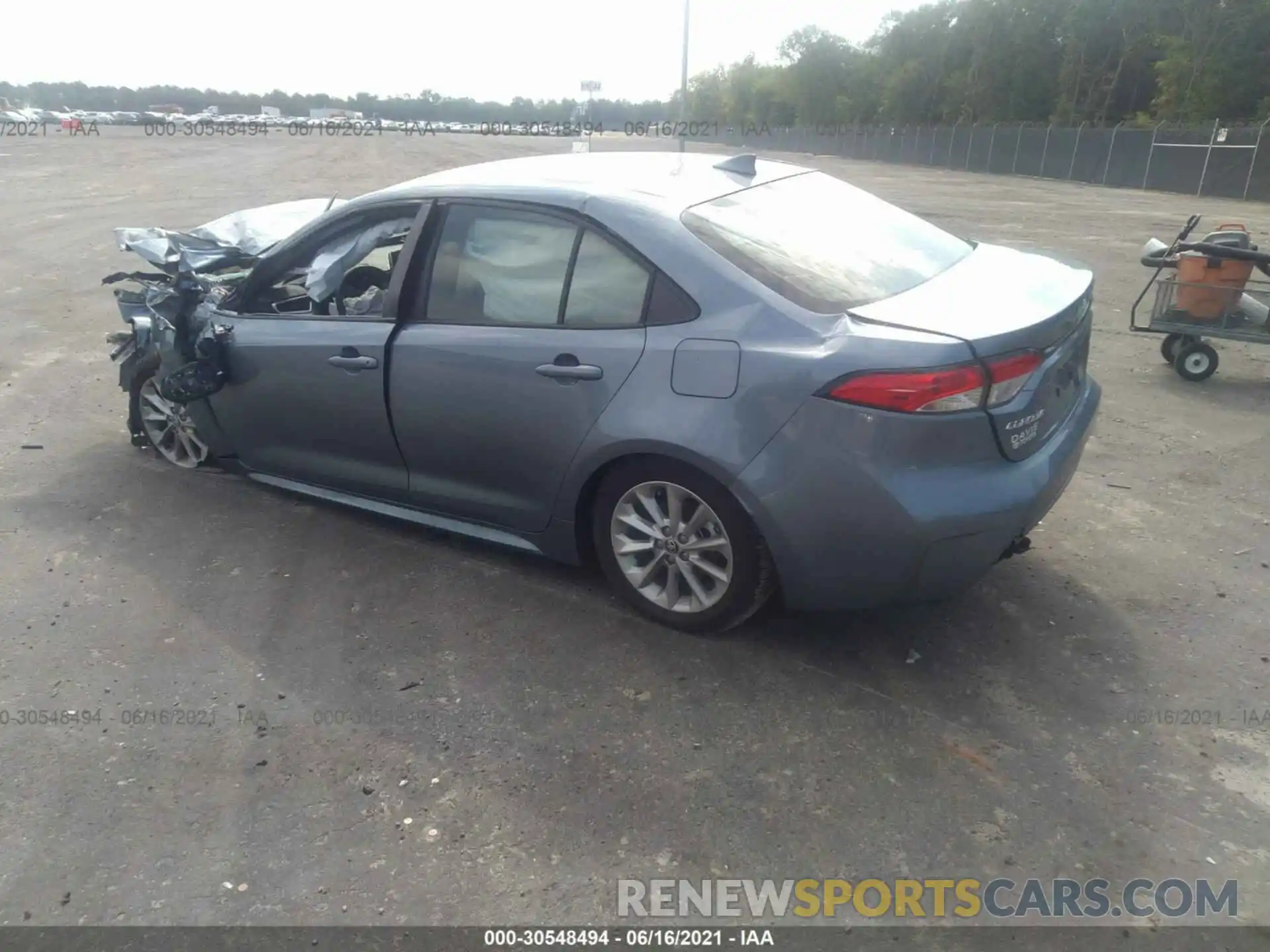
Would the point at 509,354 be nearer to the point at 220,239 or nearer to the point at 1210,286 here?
the point at 220,239

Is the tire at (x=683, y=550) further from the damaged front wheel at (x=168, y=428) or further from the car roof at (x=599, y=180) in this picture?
the damaged front wheel at (x=168, y=428)

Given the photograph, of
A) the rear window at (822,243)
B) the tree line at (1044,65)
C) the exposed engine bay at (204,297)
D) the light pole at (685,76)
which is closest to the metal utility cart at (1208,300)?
the rear window at (822,243)

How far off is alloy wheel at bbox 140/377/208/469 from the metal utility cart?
21.7 ft

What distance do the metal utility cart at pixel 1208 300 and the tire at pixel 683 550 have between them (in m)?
5.26

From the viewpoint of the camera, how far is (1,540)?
4.59 m

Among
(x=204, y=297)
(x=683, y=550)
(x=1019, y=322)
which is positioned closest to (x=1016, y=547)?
(x=1019, y=322)

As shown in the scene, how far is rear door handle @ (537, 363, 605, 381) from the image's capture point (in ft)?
11.8

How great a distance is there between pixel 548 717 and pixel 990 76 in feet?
223

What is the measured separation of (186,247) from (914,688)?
15.3 feet

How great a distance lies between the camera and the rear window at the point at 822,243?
345 cm

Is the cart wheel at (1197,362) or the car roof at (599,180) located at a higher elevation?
the car roof at (599,180)

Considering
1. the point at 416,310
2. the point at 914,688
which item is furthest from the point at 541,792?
the point at 416,310
